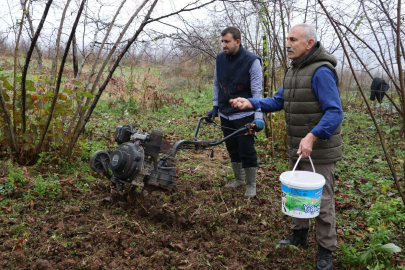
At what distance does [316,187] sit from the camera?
2650 millimetres

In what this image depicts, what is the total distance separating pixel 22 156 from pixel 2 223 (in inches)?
62.4

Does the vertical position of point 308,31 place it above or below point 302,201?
above

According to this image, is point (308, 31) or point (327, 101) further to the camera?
point (308, 31)

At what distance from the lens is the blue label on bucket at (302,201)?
2668 mm

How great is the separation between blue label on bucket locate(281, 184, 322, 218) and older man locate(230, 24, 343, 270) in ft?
0.99

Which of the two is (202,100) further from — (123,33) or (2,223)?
(2,223)

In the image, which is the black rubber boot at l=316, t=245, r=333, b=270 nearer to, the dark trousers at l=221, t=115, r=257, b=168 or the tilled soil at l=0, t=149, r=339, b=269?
the tilled soil at l=0, t=149, r=339, b=269

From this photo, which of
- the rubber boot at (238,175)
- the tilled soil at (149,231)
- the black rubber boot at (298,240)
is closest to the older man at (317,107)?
the black rubber boot at (298,240)

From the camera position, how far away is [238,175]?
504cm

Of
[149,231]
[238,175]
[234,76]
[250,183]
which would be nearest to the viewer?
[149,231]

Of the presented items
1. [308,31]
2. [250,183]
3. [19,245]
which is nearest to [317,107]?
[308,31]

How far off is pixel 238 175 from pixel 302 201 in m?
2.37

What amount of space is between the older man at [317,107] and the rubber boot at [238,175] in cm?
188

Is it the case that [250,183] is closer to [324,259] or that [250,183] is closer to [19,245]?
[324,259]
